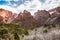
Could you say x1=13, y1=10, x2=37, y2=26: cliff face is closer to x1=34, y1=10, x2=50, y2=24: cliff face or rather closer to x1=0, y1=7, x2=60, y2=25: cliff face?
x1=0, y1=7, x2=60, y2=25: cliff face

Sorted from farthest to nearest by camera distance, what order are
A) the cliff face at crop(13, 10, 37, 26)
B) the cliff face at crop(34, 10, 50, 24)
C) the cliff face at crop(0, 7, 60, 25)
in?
the cliff face at crop(34, 10, 50, 24) < the cliff face at crop(0, 7, 60, 25) < the cliff face at crop(13, 10, 37, 26)

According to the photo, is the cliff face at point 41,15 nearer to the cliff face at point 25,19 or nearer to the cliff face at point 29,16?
the cliff face at point 29,16

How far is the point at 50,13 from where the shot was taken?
42062mm

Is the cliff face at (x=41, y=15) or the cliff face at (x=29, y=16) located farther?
the cliff face at (x=41, y=15)

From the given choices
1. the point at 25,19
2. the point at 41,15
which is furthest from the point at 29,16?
the point at 41,15

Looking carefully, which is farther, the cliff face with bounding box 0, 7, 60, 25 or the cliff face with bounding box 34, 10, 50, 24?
the cliff face with bounding box 34, 10, 50, 24

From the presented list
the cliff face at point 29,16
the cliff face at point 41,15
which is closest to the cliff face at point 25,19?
the cliff face at point 29,16

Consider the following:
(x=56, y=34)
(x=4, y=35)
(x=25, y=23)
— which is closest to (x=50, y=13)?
(x=25, y=23)

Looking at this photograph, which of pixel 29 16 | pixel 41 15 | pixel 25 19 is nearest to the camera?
pixel 29 16

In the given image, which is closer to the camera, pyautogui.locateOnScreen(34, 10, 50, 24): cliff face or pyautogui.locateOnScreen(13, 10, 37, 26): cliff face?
pyautogui.locateOnScreen(13, 10, 37, 26): cliff face

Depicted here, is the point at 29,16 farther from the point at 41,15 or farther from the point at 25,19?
the point at 41,15

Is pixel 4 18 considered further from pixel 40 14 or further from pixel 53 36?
pixel 53 36

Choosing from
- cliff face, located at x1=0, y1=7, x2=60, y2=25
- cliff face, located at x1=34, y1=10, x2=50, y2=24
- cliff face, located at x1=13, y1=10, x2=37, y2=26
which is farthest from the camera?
cliff face, located at x1=34, y1=10, x2=50, y2=24

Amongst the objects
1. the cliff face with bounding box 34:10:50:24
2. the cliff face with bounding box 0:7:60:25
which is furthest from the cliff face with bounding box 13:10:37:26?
the cliff face with bounding box 34:10:50:24
